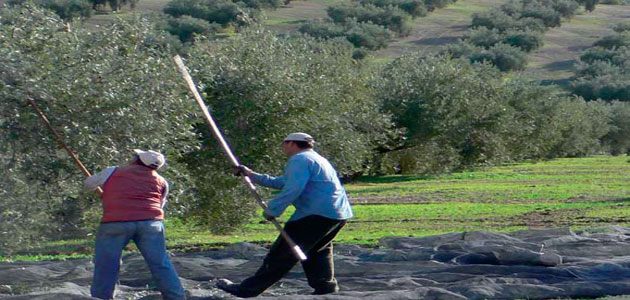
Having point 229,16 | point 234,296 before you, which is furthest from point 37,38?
point 229,16

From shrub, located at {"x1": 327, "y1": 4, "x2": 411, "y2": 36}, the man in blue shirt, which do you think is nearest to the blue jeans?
the man in blue shirt

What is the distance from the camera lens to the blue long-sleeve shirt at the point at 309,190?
1069 cm

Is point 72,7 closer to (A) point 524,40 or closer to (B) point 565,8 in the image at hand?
(A) point 524,40

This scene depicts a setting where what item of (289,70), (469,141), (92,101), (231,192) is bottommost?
(469,141)

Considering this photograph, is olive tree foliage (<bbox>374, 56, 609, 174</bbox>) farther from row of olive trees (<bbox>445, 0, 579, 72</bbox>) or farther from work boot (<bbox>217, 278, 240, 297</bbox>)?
row of olive trees (<bbox>445, 0, 579, 72</bbox>)

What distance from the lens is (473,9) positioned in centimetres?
11250

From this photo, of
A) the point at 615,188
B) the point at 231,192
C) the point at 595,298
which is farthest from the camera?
the point at 615,188

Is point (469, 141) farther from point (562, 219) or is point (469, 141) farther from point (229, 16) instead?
point (229, 16)

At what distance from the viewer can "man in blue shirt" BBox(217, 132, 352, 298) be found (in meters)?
10.8

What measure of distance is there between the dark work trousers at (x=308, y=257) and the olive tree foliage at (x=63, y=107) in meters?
3.82

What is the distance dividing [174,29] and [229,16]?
9409mm

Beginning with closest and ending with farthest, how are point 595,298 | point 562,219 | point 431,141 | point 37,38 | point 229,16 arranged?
point 595,298 < point 37,38 < point 562,219 < point 431,141 < point 229,16

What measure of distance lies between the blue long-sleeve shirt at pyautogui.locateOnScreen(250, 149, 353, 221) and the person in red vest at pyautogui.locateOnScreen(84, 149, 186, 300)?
4.23 ft

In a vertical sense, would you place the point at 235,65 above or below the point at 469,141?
above
